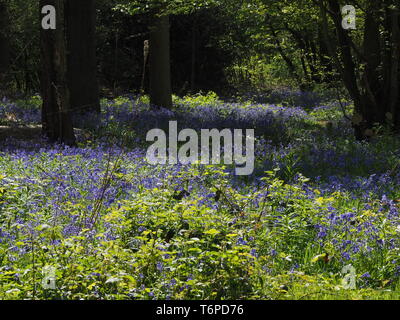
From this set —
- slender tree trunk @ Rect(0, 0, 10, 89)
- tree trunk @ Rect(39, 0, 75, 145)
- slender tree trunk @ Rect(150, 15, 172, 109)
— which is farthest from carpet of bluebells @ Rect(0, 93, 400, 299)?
slender tree trunk @ Rect(0, 0, 10, 89)

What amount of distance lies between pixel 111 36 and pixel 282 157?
737 inches

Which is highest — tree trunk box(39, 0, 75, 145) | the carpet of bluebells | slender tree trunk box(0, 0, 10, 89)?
slender tree trunk box(0, 0, 10, 89)

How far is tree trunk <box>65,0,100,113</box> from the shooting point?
53.6 ft

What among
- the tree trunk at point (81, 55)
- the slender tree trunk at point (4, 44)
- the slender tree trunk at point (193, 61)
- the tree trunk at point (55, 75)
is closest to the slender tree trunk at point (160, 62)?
the tree trunk at point (81, 55)

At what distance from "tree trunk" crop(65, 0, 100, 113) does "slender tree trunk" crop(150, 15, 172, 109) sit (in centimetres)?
198

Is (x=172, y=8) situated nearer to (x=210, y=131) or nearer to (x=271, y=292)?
(x=210, y=131)

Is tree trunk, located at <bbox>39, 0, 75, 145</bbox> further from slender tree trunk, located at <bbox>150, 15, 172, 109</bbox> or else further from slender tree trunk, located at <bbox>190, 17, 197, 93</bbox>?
slender tree trunk, located at <bbox>190, 17, 197, 93</bbox>

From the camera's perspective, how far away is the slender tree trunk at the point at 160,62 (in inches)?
704

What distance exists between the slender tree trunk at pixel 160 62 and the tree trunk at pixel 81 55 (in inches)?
77.9

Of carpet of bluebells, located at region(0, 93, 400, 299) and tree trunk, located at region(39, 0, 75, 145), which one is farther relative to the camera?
tree trunk, located at region(39, 0, 75, 145)

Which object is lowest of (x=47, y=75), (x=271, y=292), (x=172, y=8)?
A: (x=271, y=292)

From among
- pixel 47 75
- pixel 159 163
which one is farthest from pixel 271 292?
pixel 47 75

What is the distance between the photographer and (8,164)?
28.5 feet
